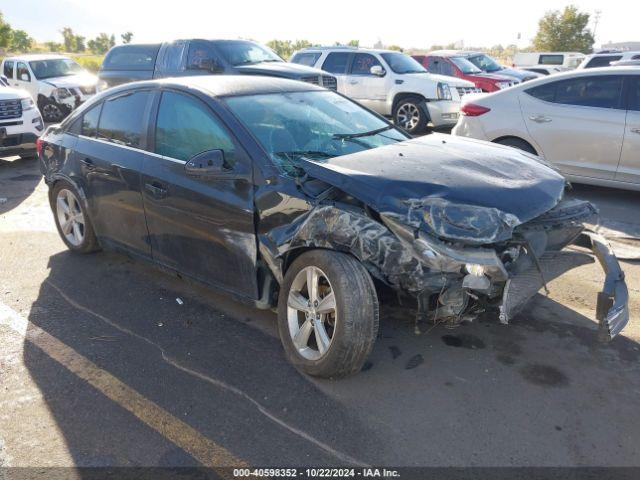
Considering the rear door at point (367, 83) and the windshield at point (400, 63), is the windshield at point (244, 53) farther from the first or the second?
the windshield at point (400, 63)

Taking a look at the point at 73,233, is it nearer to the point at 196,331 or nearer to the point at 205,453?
the point at 196,331

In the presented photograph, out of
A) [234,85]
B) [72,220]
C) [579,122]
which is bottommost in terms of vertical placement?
[72,220]

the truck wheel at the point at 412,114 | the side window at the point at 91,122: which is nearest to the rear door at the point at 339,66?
the truck wheel at the point at 412,114

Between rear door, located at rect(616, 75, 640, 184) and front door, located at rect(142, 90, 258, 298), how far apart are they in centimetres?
499

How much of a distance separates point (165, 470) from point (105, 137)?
3.09 m

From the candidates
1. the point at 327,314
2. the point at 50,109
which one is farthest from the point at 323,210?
the point at 50,109

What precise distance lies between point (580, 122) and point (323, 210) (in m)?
4.89

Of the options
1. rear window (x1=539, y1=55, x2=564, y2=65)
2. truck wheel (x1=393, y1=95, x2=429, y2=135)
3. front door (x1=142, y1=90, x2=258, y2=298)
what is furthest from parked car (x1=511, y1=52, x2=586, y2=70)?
front door (x1=142, y1=90, x2=258, y2=298)

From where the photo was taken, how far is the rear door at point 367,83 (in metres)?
12.4

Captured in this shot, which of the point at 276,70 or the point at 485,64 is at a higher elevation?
the point at 276,70

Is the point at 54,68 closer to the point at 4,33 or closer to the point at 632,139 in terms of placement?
the point at 632,139

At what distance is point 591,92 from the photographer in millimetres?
6773

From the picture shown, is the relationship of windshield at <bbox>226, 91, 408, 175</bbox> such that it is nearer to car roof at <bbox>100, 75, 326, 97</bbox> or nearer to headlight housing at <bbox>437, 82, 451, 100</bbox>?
car roof at <bbox>100, 75, 326, 97</bbox>

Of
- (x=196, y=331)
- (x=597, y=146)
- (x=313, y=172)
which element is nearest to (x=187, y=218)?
(x=196, y=331)
